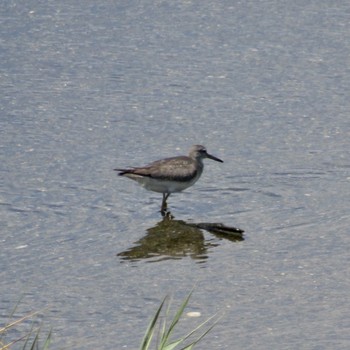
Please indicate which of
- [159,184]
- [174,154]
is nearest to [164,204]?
[159,184]

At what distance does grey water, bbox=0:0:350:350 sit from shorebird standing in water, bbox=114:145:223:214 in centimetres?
17

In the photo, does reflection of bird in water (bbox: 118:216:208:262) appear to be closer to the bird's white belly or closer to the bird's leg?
the bird's leg

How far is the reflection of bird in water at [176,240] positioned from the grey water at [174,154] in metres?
0.02

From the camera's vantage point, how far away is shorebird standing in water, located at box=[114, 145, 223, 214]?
9953mm

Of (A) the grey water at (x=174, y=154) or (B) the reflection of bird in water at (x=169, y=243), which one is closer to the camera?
(A) the grey water at (x=174, y=154)

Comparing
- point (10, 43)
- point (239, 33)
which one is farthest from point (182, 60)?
point (10, 43)

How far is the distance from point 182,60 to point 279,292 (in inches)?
213

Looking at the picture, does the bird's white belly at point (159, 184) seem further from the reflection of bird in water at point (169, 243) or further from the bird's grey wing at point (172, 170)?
the reflection of bird in water at point (169, 243)

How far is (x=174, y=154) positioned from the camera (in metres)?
10.9

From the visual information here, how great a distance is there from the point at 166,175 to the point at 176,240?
0.83 m

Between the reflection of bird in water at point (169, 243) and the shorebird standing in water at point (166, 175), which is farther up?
the shorebird standing in water at point (166, 175)

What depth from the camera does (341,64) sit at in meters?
12.9

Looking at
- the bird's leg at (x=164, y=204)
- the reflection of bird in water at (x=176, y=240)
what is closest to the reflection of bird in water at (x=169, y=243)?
the reflection of bird in water at (x=176, y=240)

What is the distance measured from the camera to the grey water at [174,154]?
25.8ft
